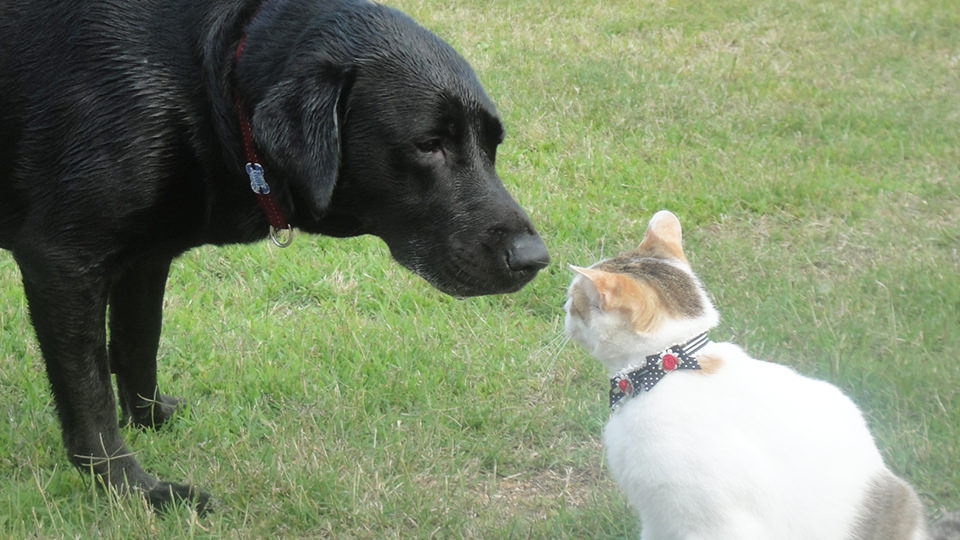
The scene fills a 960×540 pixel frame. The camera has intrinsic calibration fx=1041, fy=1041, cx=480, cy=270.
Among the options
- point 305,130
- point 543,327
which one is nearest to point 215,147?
point 305,130

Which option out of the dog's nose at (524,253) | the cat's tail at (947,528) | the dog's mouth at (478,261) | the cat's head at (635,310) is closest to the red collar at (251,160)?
the dog's mouth at (478,261)

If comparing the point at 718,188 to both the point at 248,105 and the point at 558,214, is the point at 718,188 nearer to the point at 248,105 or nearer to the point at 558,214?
the point at 558,214

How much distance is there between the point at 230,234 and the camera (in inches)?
115

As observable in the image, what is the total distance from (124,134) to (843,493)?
6.54ft

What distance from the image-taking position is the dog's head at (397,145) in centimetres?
267

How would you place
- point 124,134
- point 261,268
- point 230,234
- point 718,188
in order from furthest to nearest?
point 718,188
point 261,268
point 230,234
point 124,134

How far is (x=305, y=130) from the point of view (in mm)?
2635

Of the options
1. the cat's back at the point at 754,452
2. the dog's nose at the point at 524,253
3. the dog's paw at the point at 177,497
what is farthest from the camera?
the dog's paw at the point at 177,497

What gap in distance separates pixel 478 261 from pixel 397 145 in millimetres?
393

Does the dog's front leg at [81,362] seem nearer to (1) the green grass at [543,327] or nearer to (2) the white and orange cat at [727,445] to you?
(1) the green grass at [543,327]

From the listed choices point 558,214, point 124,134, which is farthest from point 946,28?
point 124,134

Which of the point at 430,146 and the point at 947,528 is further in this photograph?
the point at 430,146

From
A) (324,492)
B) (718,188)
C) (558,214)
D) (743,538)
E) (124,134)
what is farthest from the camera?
(718,188)

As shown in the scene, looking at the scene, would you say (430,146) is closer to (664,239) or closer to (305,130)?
(305,130)
